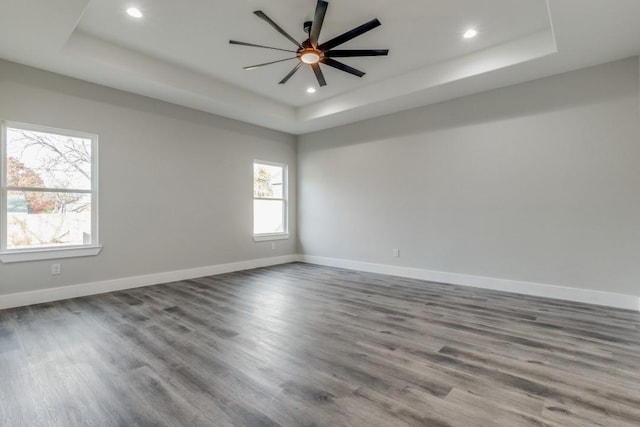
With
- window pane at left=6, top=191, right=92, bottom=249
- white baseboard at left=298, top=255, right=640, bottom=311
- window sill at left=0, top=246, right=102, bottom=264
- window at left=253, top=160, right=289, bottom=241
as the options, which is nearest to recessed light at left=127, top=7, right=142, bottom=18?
window pane at left=6, top=191, right=92, bottom=249

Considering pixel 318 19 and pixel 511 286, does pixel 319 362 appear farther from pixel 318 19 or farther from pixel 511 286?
pixel 511 286

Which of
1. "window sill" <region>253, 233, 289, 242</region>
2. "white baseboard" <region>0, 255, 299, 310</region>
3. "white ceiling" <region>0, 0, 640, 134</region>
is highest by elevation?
"white ceiling" <region>0, 0, 640, 134</region>

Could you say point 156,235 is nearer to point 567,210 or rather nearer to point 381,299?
point 381,299

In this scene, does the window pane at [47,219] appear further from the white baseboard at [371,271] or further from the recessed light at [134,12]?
the recessed light at [134,12]

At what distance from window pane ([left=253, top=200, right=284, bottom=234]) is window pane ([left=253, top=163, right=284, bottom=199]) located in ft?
0.49

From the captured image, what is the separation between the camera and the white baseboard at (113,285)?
3542 mm

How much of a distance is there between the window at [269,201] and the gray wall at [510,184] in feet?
4.36

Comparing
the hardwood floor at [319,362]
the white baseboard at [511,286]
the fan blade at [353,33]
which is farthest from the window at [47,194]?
the white baseboard at [511,286]

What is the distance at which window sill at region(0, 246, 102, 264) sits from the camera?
3477 millimetres

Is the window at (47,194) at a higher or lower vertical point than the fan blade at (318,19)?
lower

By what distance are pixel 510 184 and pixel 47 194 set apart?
19.6 ft

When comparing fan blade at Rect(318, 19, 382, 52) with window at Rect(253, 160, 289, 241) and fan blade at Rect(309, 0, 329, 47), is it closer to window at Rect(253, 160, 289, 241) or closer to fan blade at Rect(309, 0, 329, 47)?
fan blade at Rect(309, 0, 329, 47)

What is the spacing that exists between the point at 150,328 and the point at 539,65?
5.04 metres

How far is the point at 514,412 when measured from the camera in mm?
1657
